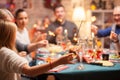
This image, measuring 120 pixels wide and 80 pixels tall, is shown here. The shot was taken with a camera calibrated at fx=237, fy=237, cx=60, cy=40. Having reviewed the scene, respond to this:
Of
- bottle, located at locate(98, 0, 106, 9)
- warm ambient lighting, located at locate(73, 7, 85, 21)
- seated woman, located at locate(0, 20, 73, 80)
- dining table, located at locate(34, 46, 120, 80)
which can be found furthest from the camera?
bottle, located at locate(98, 0, 106, 9)

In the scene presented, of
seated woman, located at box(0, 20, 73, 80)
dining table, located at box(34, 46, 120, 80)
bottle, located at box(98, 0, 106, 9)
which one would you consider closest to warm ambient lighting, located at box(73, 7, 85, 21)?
bottle, located at box(98, 0, 106, 9)

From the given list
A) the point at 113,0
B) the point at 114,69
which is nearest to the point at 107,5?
the point at 113,0

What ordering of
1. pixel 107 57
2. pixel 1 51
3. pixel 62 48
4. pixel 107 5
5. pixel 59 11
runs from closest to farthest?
1. pixel 1 51
2. pixel 107 57
3. pixel 62 48
4. pixel 59 11
5. pixel 107 5

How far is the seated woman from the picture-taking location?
1359mm

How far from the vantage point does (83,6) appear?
16.6 feet

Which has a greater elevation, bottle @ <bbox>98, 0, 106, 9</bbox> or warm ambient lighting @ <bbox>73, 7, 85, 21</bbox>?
bottle @ <bbox>98, 0, 106, 9</bbox>

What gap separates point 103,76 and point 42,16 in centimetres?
336

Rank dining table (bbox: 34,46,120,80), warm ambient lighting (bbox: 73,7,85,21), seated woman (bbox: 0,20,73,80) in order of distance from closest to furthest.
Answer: seated woman (bbox: 0,20,73,80) → dining table (bbox: 34,46,120,80) → warm ambient lighting (bbox: 73,7,85,21)

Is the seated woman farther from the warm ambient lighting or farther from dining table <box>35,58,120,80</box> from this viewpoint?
the warm ambient lighting

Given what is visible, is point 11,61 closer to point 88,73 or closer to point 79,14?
point 88,73

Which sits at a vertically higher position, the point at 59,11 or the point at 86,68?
the point at 59,11

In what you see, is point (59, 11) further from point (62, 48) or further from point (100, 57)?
point (100, 57)

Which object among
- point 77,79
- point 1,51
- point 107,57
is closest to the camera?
point 1,51

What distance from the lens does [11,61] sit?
4.50 feet
